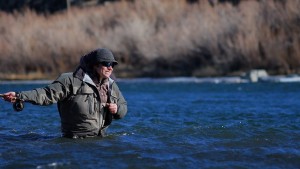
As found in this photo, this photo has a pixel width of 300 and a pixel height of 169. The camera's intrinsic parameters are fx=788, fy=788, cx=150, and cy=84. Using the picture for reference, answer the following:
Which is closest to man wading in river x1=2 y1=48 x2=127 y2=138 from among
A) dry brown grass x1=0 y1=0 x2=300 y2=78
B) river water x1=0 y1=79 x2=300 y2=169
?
river water x1=0 y1=79 x2=300 y2=169

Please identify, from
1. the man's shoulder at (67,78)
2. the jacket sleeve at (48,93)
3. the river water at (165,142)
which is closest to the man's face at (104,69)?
the man's shoulder at (67,78)

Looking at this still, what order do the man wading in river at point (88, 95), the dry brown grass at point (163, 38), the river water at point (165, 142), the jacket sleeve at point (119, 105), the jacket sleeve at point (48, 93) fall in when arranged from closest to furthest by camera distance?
the river water at point (165, 142)
the jacket sleeve at point (48, 93)
the man wading in river at point (88, 95)
the jacket sleeve at point (119, 105)
the dry brown grass at point (163, 38)

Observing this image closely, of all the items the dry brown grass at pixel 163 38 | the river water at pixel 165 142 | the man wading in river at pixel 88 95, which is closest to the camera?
the river water at pixel 165 142

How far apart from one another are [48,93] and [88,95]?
502mm

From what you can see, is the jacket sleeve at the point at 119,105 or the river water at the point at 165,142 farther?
the jacket sleeve at the point at 119,105

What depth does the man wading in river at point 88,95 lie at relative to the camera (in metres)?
8.83

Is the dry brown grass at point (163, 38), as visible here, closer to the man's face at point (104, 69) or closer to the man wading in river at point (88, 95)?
the man wading in river at point (88, 95)

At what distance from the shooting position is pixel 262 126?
11664 millimetres

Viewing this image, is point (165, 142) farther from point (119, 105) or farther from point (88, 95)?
point (88, 95)

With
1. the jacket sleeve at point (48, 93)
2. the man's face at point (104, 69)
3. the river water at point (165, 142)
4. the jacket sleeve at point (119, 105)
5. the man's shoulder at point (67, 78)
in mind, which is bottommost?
the river water at point (165, 142)

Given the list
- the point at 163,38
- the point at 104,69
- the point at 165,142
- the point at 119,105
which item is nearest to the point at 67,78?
the point at 104,69

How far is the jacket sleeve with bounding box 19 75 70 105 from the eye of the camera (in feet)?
27.9

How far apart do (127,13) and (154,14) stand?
1659 mm

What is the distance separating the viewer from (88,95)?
897cm
